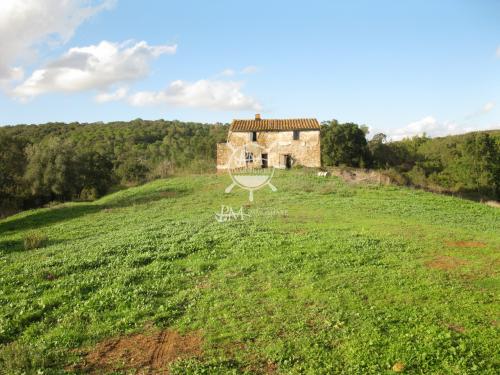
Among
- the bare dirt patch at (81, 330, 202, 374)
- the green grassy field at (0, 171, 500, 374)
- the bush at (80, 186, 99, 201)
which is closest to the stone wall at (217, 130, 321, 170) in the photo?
the bush at (80, 186, 99, 201)

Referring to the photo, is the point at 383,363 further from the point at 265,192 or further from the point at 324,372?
the point at 265,192

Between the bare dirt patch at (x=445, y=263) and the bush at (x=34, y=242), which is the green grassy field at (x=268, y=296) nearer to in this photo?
the bare dirt patch at (x=445, y=263)

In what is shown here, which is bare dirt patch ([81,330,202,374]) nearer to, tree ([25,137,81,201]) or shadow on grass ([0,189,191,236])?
shadow on grass ([0,189,191,236])

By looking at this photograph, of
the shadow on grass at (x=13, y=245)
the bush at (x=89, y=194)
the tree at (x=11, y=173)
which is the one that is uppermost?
the tree at (x=11, y=173)

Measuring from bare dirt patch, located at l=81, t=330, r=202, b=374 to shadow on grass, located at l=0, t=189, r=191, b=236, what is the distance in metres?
18.7

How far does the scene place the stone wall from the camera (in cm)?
4328

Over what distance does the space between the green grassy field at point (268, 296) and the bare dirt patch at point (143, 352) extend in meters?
0.09

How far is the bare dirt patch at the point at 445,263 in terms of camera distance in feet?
37.1

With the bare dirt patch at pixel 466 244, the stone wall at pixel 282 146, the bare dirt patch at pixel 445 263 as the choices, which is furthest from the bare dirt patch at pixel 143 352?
the stone wall at pixel 282 146

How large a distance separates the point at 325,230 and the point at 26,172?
34.4m

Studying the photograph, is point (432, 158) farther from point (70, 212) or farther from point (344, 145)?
point (70, 212)

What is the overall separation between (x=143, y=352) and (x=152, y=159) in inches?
2240

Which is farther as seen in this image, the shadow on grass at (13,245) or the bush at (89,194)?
the bush at (89,194)

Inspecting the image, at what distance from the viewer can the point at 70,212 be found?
2761 centimetres
